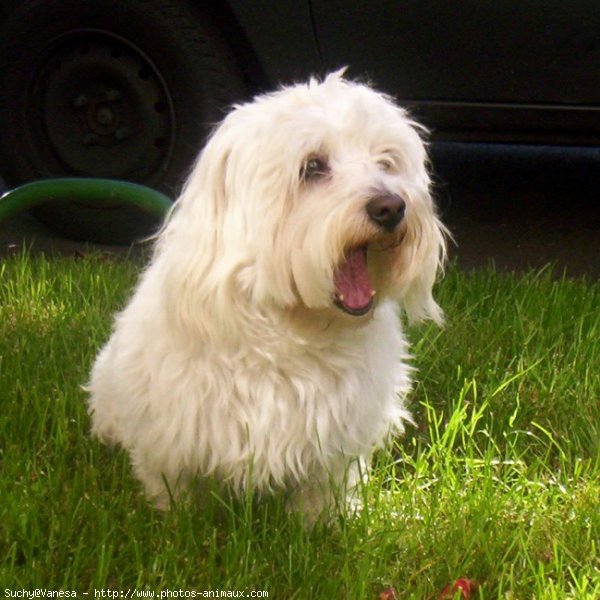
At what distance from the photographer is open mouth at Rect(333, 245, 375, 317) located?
2.37 m

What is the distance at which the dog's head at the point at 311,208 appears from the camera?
2.29m

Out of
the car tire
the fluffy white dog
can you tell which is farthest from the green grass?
the car tire

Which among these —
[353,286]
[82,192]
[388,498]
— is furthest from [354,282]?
[82,192]

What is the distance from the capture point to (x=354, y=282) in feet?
7.88

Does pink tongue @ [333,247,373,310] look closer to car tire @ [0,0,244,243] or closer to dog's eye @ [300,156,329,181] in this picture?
dog's eye @ [300,156,329,181]

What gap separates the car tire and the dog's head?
1.93 m

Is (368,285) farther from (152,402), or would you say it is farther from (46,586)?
(46,586)

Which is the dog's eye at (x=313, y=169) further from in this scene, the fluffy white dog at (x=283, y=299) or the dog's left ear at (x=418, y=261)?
the dog's left ear at (x=418, y=261)

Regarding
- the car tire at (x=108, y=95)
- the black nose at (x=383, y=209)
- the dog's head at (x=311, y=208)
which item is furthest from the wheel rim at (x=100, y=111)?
the black nose at (x=383, y=209)

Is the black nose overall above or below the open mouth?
above

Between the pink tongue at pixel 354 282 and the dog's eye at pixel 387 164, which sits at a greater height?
the dog's eye at pixel 387 164

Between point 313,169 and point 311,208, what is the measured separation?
0.11 m

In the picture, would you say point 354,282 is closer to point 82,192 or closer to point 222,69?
point 82,192

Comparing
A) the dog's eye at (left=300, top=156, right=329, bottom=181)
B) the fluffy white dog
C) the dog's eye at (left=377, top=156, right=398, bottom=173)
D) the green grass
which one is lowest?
the green grass
